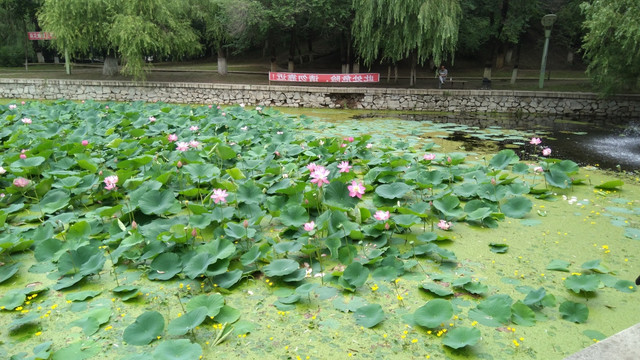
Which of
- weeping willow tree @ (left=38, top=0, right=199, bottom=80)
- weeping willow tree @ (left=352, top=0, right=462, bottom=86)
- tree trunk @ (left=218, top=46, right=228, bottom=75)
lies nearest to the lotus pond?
weeping willow tree @ (left=352, top=0, right=462, bottom=86)

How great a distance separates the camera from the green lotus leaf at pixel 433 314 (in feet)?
5.78

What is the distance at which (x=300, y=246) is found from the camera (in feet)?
7.64

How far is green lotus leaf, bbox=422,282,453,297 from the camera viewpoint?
6.64 ft

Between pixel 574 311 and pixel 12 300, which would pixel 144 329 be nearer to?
pixel 12 300

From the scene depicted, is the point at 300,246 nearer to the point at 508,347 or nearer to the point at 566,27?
the point at 508,347

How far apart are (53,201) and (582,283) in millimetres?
3136

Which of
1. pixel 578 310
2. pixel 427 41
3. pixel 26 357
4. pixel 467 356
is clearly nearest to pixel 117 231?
pixel 26 357

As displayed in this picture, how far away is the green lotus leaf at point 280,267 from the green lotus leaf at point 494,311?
83cm

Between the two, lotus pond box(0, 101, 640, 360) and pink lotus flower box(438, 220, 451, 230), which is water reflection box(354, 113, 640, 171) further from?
pink lotus flower box(438, 220, 451, 230)

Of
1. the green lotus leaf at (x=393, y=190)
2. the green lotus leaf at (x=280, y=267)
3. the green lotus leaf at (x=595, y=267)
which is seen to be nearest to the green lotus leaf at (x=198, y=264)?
the green lotus leaf at (x=280, y=267)

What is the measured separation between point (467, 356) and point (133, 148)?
135 inches

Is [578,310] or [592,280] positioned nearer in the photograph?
[578,310]

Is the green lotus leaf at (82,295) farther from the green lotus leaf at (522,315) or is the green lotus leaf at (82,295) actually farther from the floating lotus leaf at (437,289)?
the green lotus leaf at (522,315)

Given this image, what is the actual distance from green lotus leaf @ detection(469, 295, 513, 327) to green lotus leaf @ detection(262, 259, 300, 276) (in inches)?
32.6
